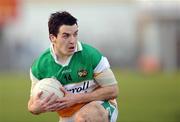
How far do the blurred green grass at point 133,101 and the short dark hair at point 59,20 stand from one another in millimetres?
8838

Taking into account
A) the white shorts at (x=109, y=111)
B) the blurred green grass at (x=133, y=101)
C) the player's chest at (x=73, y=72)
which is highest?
the player's chest at (x=73, y=72)

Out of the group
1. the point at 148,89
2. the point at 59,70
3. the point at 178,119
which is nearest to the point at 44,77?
the point at 59,70

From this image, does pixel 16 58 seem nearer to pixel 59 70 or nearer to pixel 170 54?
pixel 170 54

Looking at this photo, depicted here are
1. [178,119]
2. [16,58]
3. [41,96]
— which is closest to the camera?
[41,96]

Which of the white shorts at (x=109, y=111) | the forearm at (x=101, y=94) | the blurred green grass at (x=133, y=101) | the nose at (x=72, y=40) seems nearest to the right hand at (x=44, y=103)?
the forearm at (x=101, y=94)

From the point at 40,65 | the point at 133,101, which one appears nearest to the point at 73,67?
the point at 40,65

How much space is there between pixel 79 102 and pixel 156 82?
25236mm

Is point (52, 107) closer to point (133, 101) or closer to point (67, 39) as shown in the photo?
point (67, 39)

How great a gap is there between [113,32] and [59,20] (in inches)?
1868

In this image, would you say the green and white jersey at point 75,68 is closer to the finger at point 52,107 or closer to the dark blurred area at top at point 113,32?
the finger at point 52,107

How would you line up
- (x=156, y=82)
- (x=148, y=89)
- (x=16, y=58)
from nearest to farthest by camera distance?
(x=148, y=89) < (x=156, y=82) < (x=16, y=58)

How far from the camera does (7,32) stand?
58.9m

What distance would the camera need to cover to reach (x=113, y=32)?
191ft

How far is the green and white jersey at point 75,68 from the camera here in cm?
1113
